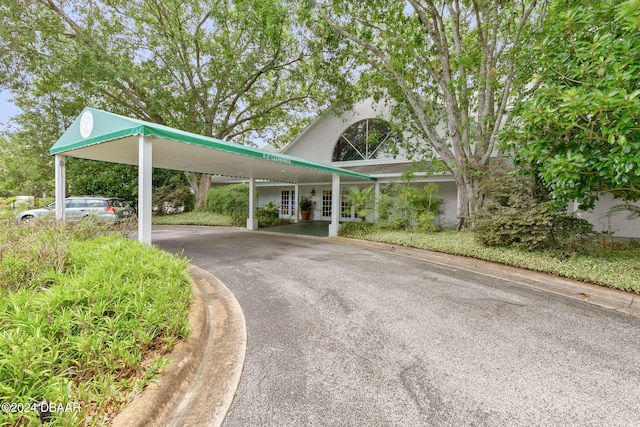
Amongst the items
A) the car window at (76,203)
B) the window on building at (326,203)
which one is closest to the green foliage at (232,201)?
the window on building at (326,203)

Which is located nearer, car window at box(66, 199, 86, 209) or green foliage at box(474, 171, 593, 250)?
green foliage at box(474, 171, 593, 250)

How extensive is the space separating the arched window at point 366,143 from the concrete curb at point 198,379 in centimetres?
1092

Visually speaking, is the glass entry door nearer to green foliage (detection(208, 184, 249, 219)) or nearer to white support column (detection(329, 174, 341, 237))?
green foliage (detection(208, 184, 249, 219))

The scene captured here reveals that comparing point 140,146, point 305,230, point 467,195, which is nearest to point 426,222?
point 467,195

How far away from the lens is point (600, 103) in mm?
3746

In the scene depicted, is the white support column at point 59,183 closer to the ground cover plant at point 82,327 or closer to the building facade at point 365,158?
the ground cover plant at point 82,327

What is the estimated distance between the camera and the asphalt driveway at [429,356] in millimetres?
1956

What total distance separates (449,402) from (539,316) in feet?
8.21

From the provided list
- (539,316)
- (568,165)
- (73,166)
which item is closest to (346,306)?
(539,316)

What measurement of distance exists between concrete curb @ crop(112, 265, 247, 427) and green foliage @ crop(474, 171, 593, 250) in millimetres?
5919

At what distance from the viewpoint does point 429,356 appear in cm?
262

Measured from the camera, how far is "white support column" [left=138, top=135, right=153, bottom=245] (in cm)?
491

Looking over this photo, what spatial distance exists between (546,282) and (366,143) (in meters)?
10.4

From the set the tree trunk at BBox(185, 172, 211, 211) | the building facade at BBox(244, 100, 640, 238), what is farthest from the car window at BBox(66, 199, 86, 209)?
the building facade at BBox(244, 100, 640, 238)
